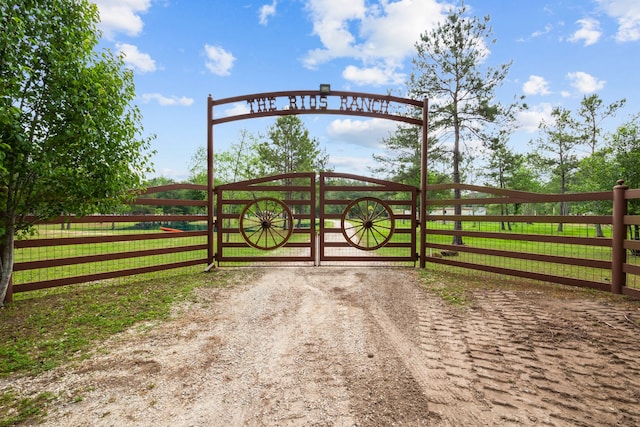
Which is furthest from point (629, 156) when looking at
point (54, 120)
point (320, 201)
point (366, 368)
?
point (54, 120)

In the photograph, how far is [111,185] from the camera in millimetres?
4520

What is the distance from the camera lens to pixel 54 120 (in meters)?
4.04

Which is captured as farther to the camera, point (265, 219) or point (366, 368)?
point (265, 219)

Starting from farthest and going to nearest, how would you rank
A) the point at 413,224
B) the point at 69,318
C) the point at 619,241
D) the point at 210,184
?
the point at 413,224 < the point at 210,184 < the point at 619,241 < the point at 69,318

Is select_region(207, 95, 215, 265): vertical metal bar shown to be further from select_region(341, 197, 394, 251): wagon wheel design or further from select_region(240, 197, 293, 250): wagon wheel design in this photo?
select_region(341, 197, 394, 251): wagon wheel design

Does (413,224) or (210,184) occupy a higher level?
(210,184)

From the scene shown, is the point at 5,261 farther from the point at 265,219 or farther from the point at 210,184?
the point at 265,219

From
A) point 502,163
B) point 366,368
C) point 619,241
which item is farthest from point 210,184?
point 502,163

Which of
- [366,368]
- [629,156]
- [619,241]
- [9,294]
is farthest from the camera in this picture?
[629,156]

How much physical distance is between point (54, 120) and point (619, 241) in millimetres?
8416

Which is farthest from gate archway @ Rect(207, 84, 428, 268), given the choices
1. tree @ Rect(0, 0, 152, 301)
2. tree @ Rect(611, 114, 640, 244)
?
tree @ Rect(611, 114, 640, 244)

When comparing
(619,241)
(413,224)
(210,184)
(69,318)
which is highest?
(210,184)

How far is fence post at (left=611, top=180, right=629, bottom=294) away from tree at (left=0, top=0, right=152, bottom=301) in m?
7.78

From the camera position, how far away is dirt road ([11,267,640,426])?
2.04m
